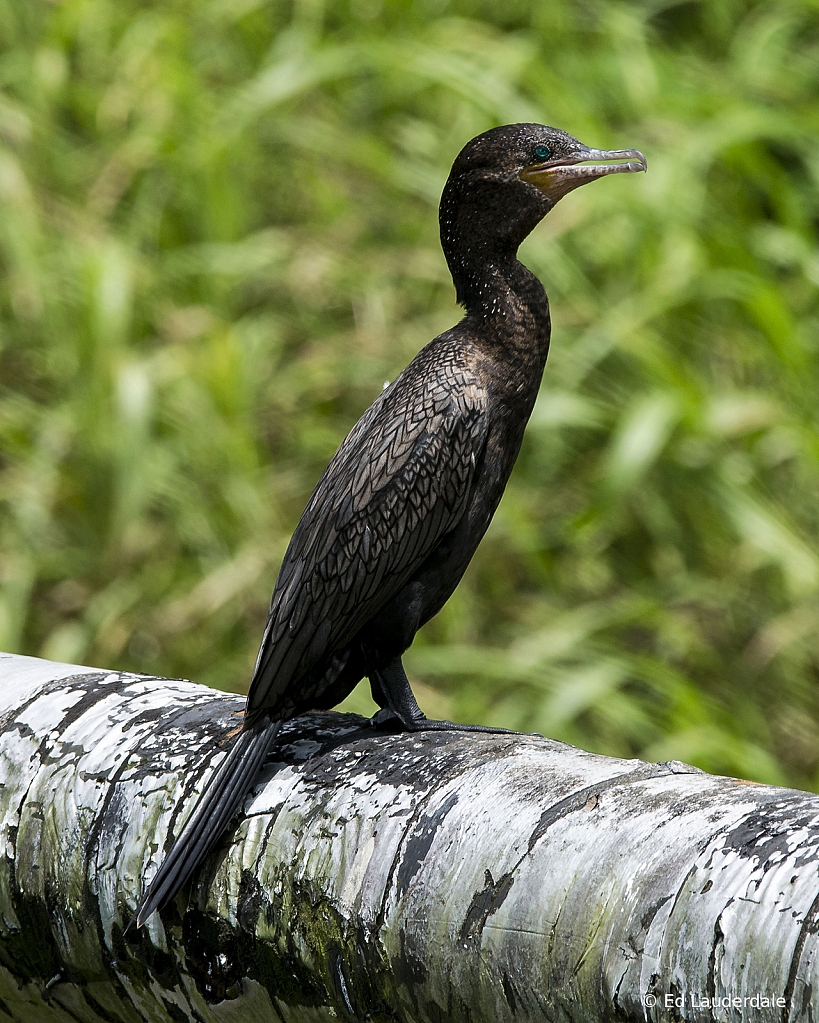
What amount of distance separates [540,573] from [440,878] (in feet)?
7.31

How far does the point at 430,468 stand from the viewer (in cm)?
177

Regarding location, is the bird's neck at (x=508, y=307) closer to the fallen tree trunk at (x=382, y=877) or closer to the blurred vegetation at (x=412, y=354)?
the fallen tree trunk at (x=382, y=877)

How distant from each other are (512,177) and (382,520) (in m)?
0.60

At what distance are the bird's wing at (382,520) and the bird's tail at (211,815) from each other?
0.63 feet

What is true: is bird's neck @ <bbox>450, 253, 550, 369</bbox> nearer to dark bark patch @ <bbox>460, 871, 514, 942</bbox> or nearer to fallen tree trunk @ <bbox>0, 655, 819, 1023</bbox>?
fallen tree trunk @ <bbox>0, 655, 819, 1023</bbox>

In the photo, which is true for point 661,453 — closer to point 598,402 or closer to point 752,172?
point 598,402

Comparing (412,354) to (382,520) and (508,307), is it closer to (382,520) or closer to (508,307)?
(508,307)

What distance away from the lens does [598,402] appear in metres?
3.54

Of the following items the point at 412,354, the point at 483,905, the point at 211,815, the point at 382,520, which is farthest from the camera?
the point at 412,354

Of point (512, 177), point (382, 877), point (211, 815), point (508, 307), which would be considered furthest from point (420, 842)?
point (512, 177)

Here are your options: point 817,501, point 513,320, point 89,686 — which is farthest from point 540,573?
point 89,686

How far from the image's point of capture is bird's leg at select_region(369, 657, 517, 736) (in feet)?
5.79

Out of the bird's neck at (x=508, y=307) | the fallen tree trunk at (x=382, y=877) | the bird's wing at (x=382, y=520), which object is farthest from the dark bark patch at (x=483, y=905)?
the bird's neck at (x=508, y=307)

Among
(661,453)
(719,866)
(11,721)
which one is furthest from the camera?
(661,453)
